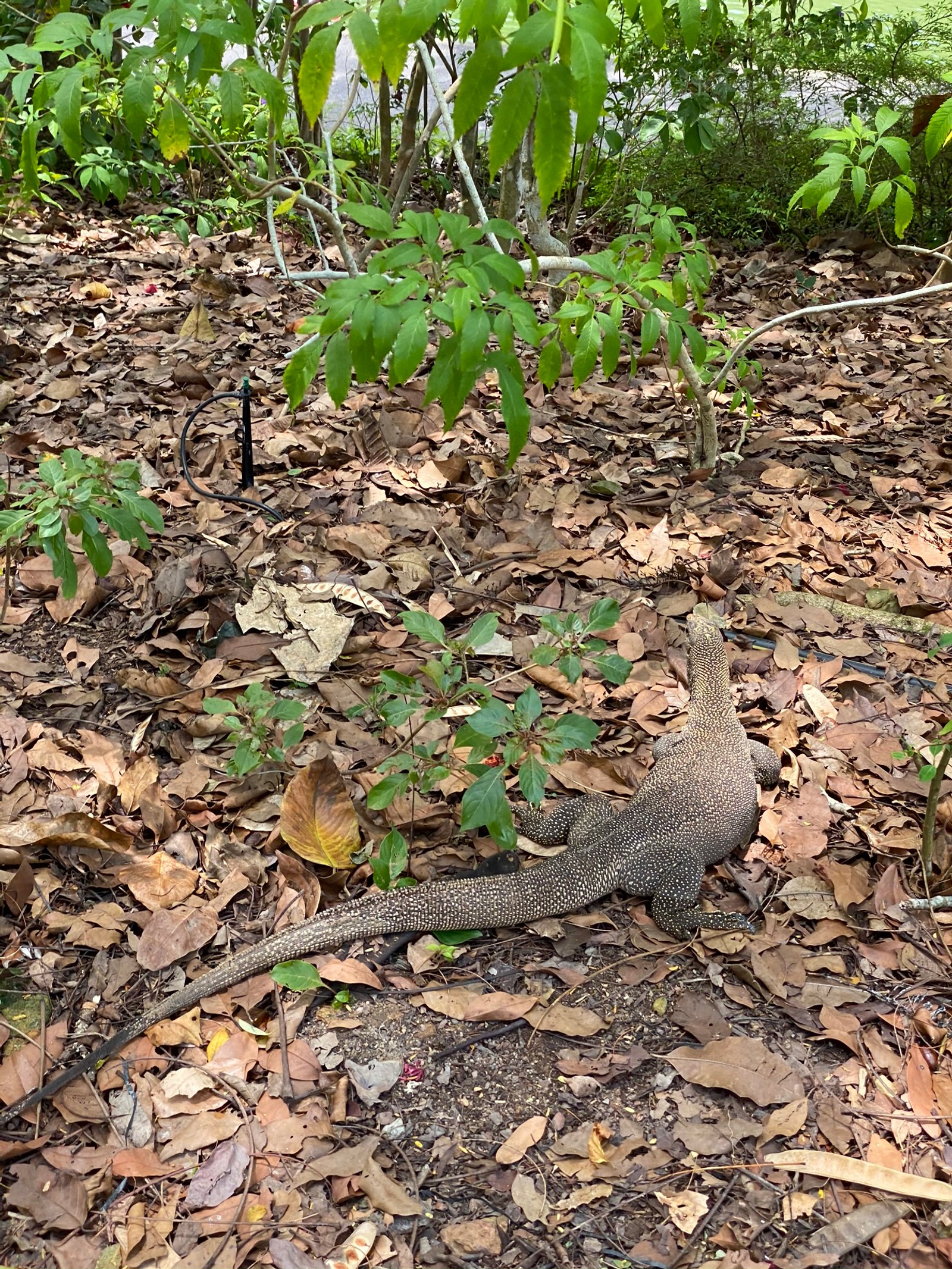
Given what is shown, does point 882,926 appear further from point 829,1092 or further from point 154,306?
point 154,306

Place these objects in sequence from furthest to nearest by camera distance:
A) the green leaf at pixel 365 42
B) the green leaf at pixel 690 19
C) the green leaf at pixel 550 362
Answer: the green leaf at pixel 550 362 → the green leaf at pixel 690 19 → the green leaf at pixel 365 42

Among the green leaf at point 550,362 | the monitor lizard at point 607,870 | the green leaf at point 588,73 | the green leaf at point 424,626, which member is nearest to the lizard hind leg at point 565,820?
the monitor lizard at point 607,870

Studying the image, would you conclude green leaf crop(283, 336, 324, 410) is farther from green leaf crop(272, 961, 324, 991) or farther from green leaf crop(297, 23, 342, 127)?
green leaf crop(272, 961, 324, 991)

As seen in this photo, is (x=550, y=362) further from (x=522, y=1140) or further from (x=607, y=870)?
(x=522, y=1140)

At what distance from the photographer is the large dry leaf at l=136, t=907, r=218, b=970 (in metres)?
2.62

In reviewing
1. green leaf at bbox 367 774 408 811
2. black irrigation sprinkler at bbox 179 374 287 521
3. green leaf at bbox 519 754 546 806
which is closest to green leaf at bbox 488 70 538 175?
green leaf at bbox 519 754 546 806

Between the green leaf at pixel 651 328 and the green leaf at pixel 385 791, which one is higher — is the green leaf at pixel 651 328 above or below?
above

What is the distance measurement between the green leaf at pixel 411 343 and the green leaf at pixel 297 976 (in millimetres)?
1496

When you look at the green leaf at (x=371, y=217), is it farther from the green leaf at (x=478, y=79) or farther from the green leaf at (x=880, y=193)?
the green leaf at (x=880, y=193)

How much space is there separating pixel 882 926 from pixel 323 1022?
5.05 ft

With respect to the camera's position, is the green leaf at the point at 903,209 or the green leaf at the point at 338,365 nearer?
the green leaf at the point at 338,365

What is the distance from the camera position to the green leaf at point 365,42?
6.52 feet

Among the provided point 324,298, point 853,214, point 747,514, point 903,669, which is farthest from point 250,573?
point 853,214

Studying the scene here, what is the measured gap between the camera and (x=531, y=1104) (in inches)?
92.1
